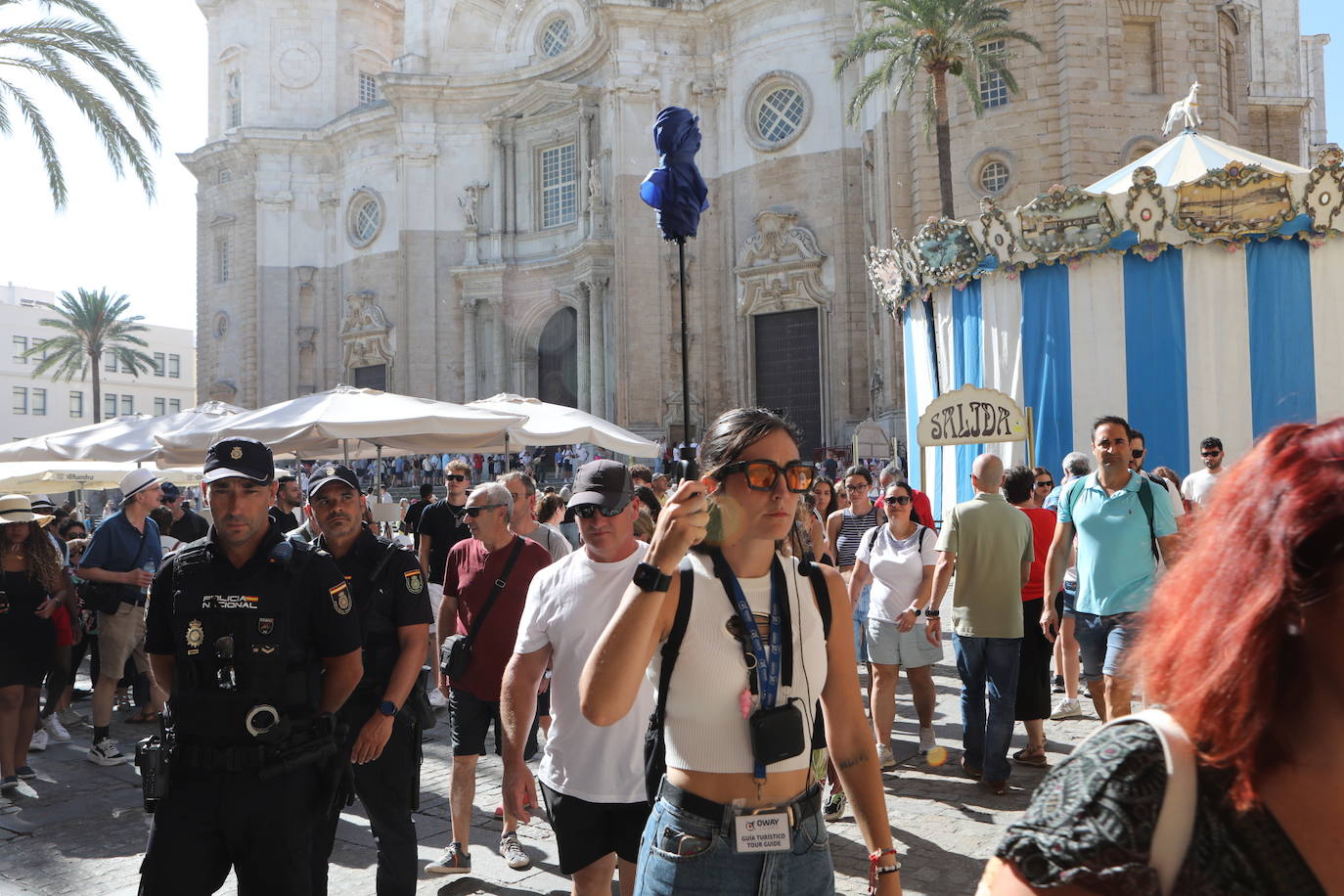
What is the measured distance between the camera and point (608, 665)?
2.49 m

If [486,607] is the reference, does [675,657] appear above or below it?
above

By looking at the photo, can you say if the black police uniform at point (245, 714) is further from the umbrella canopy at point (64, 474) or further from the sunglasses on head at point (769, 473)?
the umbrella canopy at point (64, 474)

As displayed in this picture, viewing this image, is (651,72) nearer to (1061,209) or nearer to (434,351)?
(434,351)

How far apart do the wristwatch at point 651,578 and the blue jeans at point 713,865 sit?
1.85ft

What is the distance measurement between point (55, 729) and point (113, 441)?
7155 millimetres

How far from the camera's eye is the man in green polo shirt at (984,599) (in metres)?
6.40

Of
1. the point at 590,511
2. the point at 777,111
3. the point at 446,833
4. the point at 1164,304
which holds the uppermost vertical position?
the point at 777,111

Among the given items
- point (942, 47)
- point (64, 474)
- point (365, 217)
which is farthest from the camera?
point (365, 217)

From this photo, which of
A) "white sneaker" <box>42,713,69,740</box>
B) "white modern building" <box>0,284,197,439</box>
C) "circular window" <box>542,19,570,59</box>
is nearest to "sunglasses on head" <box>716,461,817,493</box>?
"white sneaker" <box>42,713,69,740</box>

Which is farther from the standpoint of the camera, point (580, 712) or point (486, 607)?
point (486, 607)

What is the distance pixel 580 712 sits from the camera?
12.2 feet

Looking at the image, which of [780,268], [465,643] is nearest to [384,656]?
[465,643]

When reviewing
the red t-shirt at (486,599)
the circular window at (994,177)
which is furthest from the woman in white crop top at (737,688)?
the circular window at (994,177)

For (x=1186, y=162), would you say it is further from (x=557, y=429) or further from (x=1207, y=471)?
(x=557, y=429)
